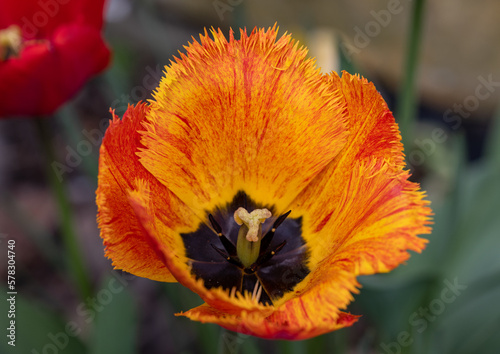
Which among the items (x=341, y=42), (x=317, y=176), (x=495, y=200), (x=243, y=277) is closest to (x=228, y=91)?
(x=317, y=176)

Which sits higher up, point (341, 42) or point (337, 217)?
point (341, 42)

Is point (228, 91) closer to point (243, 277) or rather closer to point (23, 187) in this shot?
point (243, 277)

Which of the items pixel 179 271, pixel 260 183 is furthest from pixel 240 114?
pixel 179 271

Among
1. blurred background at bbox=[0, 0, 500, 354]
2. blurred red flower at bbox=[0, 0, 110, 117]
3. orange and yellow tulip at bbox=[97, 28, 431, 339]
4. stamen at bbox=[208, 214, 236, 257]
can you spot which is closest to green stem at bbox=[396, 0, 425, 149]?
blurred background at bbox=[0, 0, 500, 354]

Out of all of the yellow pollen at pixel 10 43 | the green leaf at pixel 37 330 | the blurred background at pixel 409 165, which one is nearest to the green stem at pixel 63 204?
the blurred background at pixel 409 165

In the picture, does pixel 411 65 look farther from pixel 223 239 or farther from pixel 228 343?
pixel 228 343
